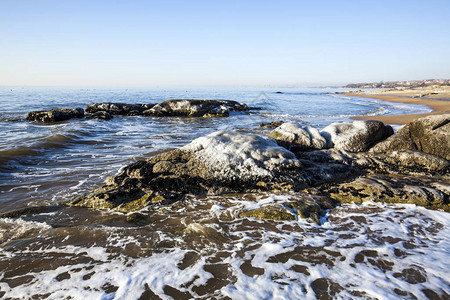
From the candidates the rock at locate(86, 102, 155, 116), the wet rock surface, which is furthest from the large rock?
the rock at locate(86, 102, 155, 116)

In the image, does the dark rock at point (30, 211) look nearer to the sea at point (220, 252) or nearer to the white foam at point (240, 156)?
the sea at point (220, 252)

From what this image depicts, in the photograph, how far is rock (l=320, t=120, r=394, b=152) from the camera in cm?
721

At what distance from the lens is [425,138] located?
6719 millimetres

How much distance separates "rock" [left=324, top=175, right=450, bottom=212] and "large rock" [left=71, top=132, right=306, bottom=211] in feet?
2.95

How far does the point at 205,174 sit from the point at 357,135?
4.72 metres

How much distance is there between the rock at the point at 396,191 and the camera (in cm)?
472

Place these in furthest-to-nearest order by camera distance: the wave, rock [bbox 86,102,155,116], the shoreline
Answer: rock [bbox 86,102,155,116], the shoreline, the wave

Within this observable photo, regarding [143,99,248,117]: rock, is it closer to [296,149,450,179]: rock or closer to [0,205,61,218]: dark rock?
[296,149,450,179]: rock

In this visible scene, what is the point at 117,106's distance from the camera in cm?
2211

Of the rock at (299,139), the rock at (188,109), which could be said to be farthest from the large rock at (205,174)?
the rock at (188,109)

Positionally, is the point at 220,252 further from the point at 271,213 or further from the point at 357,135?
the point at 357,135

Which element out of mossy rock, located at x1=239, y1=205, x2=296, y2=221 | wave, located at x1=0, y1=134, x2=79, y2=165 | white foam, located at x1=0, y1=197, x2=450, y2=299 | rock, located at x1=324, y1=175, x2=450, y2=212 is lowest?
white foam, located at x1=0, y1=197, x2=450, y2=299

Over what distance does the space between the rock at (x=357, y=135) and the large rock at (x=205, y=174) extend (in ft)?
7.18

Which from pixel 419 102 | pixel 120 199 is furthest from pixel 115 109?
pixel 419 102
